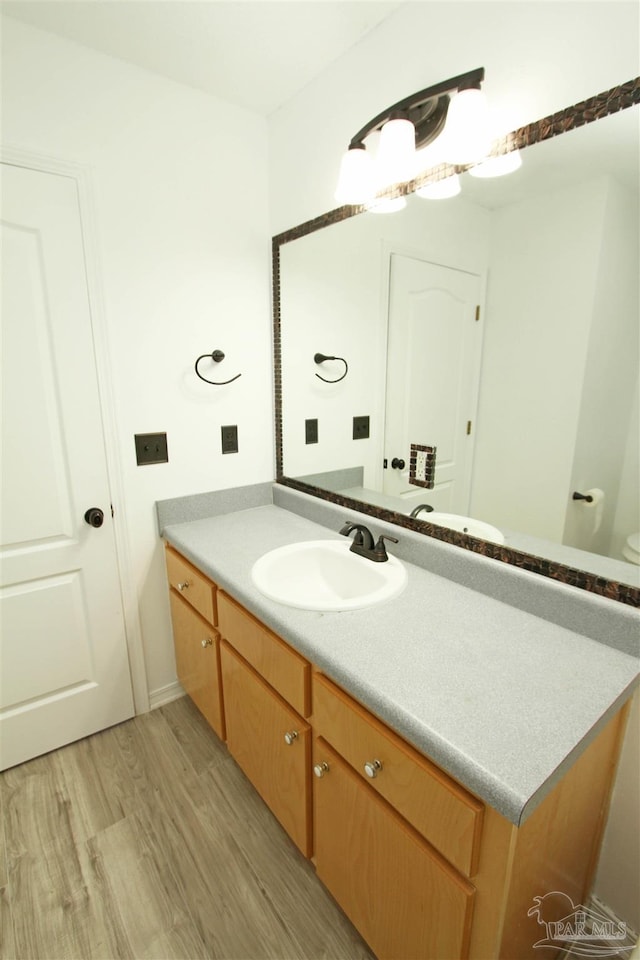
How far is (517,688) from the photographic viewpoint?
0.82m

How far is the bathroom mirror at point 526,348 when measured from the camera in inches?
36.2

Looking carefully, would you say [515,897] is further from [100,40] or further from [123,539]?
[100,40]

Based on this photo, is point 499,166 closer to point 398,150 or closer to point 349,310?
point 398,150

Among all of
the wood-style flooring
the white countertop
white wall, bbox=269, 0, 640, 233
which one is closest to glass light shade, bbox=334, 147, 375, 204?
white wall, bbox=269, 0, 640, 233

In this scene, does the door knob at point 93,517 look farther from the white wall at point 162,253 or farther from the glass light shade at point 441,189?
the glass light shade at point 441,189

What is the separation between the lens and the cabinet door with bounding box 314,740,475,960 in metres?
0.77

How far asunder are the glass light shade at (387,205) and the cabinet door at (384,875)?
1.47 meters

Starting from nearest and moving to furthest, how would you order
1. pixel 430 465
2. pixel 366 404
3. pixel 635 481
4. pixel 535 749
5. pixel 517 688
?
pixel 535 749, pixel 517 688, pixel 635 481, pixel 430 465, pixel 366 404

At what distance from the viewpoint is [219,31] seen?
126cm

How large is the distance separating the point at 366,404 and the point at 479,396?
0.46 metres

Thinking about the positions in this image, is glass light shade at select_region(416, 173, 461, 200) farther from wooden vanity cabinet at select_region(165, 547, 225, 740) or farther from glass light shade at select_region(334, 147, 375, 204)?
wooden vanity cabinet at select_region(165, 547, 225, 740)

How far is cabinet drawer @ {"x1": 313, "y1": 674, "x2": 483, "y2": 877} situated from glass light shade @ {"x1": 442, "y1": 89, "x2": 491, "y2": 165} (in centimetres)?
127

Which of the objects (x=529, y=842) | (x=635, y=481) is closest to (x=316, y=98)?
(x=635, y=481)

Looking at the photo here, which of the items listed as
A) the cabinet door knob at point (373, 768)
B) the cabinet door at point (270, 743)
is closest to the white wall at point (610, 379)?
the cabinet door knob at point (373, 768)
